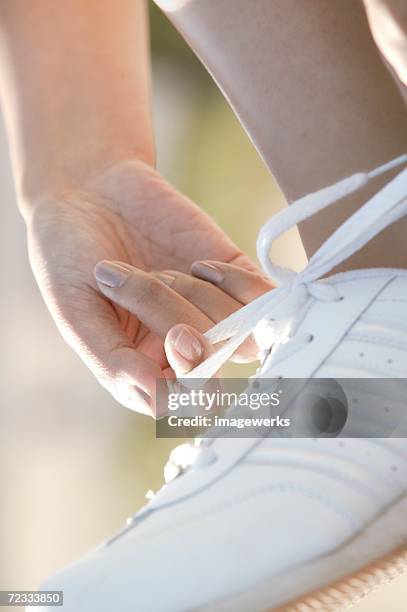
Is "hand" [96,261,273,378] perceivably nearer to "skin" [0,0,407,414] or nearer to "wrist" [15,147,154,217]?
"skin" [0,0,407,414]

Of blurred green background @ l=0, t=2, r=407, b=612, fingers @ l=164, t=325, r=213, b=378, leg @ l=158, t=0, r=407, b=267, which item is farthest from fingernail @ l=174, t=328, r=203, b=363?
blurred green background @ l=0, t=2, r=407, b=612

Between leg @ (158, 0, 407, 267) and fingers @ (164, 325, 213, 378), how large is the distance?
0.10 m

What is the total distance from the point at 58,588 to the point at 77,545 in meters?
1.05

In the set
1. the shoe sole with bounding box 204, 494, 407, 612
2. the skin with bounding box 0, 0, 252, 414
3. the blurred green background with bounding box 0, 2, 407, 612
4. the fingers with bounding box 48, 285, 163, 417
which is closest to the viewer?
the shoe sole with bounding box 204, 494, 407, 612

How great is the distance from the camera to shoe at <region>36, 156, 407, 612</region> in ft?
1.59

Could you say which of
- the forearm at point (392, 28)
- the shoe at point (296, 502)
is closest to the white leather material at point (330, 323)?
the shoe at point (296, 502)

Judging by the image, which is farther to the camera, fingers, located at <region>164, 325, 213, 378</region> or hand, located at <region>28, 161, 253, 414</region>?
hand, located at <region>28, 161, 253, 414</region>

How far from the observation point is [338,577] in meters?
0.49

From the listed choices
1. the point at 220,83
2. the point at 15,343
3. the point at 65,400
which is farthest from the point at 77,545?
the point at 220,83

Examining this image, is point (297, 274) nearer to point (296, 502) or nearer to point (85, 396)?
point (296, 502)

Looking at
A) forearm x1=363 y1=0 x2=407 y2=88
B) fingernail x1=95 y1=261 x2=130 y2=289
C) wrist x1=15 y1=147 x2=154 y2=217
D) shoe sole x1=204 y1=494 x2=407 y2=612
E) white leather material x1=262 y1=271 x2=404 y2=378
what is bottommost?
shoe sole x1=204 y1=494 x2=407 y2=612

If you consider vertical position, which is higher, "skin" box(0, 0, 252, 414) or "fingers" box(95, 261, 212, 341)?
"skin" box(0, 0, 252, 414)

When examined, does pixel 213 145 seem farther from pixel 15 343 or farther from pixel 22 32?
pixel 22 32

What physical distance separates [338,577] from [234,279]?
13.5 inches
